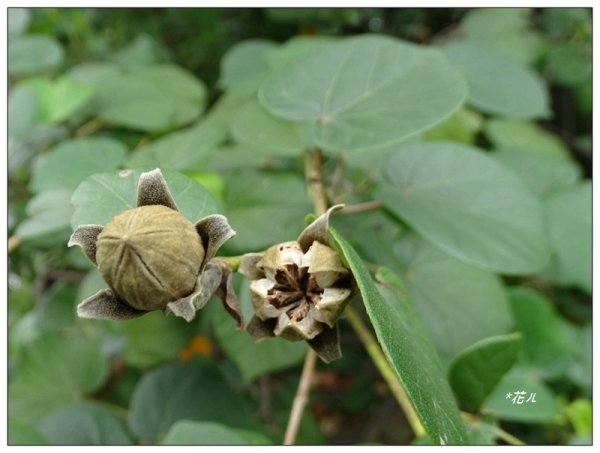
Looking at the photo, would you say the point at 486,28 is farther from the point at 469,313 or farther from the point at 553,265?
Answer: the point at 469,313

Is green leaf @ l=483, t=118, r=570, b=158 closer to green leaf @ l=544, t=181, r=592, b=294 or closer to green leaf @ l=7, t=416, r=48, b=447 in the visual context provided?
green leaf @ l=544, t=181, r=592, b=294

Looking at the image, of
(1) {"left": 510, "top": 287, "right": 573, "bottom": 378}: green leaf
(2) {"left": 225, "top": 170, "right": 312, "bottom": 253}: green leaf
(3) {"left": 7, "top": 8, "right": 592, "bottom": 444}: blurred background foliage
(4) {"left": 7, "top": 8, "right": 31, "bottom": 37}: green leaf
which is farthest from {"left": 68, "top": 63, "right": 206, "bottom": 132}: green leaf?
(1) {"left": 510, "top": 287, "right": 573, "bottom": 378}: green leaf

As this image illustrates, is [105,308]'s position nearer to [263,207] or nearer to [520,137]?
[263,207]

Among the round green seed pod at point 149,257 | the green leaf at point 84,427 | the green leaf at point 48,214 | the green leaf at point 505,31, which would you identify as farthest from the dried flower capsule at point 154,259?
the green leaf at point 505,31

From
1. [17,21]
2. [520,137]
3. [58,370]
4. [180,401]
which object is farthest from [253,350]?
[17,21]
